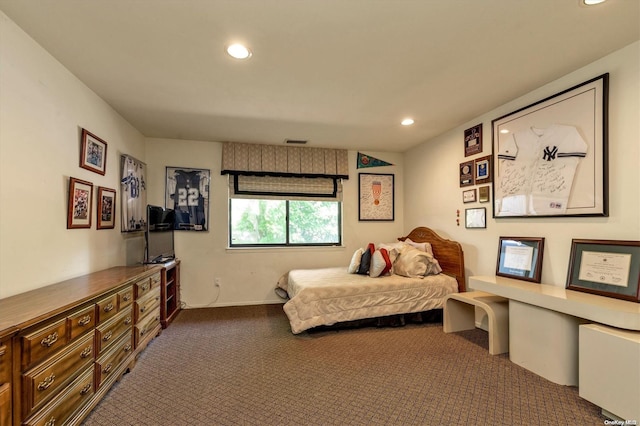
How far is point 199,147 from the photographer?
4.31m

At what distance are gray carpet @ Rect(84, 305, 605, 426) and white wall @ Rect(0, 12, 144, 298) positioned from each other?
108 centimetres

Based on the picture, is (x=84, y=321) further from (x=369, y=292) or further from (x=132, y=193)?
(x=369, y=292)

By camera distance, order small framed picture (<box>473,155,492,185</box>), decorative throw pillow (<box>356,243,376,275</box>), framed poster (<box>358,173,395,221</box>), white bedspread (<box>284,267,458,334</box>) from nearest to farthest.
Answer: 1. white bedspread (<box>284,267,458,334</box>)
2. small framed picture (<box>473,155,492,185</box>)
3. decorative throw pillow (<box>356,243,376,275</box>)
4. framed poster (<box>358,173,395,221</box>)

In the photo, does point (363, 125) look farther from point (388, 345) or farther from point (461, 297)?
point (388, 345)

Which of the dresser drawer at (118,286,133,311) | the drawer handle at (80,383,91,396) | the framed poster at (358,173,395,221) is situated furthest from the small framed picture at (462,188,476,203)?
the drawer handle at (80,383,91,396)

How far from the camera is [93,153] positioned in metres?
2.63

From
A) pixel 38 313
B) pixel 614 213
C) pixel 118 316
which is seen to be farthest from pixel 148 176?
pixel 614 213

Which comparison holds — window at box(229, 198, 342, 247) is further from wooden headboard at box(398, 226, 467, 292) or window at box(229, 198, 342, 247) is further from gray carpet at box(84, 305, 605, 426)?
gray carpet at box(84, 305, 605, 426)

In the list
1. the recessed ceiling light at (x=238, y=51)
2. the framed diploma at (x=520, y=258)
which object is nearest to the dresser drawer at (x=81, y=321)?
the recessed ceiling light at (x=238, y=51)

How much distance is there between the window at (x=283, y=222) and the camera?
4.53m

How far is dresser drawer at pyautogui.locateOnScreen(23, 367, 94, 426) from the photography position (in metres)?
1.43

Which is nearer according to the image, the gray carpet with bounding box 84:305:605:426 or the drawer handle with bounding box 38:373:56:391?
the drawer handle with bounding box 38:373:56:391

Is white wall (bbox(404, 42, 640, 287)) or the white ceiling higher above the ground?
the white ceiling

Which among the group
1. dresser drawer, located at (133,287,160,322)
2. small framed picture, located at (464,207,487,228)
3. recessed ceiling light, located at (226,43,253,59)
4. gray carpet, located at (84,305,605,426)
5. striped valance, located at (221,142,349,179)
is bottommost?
gray carpet, located at (84,305,605,426)
